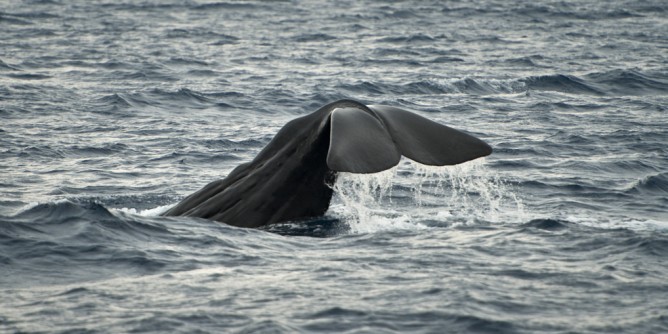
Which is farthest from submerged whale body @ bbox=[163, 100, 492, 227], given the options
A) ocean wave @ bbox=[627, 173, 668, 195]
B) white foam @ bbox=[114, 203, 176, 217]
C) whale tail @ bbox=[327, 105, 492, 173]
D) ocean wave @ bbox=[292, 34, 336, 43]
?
ocean wave @ bbox=[292, 34, 336, 43]

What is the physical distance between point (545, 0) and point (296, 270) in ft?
117

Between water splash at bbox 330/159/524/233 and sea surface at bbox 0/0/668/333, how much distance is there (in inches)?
2.1

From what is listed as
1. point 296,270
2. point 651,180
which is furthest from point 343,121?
point 651,180

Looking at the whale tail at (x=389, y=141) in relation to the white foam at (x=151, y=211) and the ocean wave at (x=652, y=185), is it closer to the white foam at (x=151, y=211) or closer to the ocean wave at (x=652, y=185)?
the white foam at (x=151, y=211)

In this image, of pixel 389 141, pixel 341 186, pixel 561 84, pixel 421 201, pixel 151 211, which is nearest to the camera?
pixel 389 141

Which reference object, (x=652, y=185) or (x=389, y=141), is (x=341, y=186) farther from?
(x=652, y=185)

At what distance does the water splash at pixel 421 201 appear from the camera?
10.2 meters

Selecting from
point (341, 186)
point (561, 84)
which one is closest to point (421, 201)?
point (341, 186)

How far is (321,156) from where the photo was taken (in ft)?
28.7

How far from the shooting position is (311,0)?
45.5m

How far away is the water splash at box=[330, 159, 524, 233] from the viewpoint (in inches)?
402

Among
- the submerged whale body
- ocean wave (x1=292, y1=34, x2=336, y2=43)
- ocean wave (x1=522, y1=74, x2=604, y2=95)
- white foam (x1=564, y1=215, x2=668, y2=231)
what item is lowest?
ocean wave (x1=522, y1=74, x2=604, y2=95)

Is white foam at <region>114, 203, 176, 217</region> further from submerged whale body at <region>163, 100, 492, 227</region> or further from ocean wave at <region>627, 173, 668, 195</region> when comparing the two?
ocean wave at <region>627, 173, 668, 195</region>

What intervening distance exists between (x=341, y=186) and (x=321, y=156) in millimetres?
347
